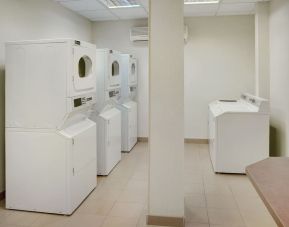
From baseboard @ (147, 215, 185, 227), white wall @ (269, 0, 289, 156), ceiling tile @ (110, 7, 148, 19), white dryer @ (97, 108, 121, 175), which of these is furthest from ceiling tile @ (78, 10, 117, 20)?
baseboard @ (147, 215, 185, 227)

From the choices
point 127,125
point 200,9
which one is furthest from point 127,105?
point 200,9

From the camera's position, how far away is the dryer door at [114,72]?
4230mm

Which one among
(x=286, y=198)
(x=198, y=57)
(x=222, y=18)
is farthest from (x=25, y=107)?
(x=222, y=18)

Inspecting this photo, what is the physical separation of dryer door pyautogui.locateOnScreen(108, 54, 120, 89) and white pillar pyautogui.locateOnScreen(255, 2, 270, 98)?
237 centimetres

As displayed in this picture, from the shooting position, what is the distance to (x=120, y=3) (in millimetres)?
4871

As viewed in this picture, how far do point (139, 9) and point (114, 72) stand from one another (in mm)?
1307

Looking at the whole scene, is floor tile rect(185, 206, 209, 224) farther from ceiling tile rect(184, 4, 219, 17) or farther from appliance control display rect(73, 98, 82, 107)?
ceiling tile rect(184, 4, 219, 17)

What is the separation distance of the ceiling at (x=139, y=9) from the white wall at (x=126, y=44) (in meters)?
0.24

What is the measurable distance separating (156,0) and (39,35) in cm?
221

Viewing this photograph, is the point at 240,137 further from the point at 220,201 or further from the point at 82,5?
the point at 82,5

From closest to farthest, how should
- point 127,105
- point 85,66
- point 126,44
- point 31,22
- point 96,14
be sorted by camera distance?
point 85,66
point 31,22
point 127,105
point 96,14
point 126,44

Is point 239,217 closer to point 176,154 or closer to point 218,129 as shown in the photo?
point 176,154

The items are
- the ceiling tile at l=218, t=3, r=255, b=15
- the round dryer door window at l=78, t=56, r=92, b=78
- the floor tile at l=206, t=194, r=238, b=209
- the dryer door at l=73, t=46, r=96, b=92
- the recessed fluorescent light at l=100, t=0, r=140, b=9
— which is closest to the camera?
the dryer door at l=73, t=46, r=96, b=92

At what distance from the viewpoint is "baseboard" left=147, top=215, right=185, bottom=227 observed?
8.91ft
